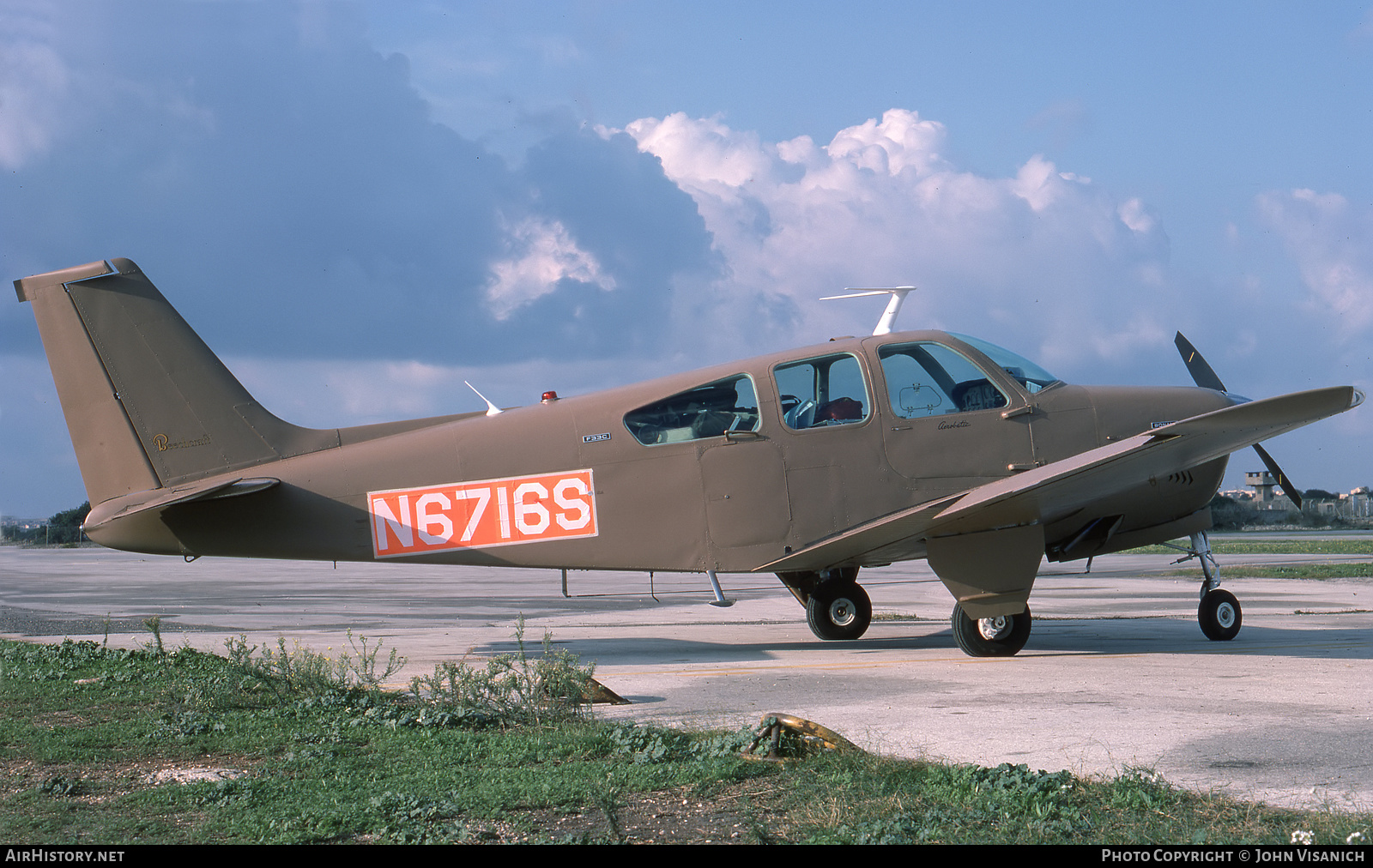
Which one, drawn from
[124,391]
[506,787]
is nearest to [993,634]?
[506,787]

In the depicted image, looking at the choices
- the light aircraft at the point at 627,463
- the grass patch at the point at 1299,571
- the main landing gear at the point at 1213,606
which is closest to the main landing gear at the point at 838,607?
the light aircraft at the point at 627,463

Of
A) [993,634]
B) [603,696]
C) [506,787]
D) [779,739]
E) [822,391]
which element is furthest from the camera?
[822,391]

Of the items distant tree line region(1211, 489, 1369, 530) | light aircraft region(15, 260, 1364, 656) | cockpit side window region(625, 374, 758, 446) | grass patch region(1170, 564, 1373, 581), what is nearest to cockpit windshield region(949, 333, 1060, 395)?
light aircraft region(15, 260, 1364, 656)

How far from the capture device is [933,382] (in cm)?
1038

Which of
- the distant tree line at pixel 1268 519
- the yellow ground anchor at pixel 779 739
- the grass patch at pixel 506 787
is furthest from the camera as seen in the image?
the distant tree line at pixel 1268 519

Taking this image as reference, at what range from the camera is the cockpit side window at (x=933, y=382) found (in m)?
Result: 10.3

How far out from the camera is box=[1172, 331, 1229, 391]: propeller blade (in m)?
12.4

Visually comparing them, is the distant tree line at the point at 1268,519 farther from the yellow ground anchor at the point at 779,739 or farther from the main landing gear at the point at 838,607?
the yellow ground anchor at the point at 779,739

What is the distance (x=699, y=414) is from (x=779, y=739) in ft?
17.2

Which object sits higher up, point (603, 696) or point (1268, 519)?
point (603, 696)

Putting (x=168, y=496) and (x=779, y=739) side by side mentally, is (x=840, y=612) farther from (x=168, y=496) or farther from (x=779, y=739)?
(x=168, y=496)

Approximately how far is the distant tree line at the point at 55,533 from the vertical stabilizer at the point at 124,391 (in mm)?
73410
